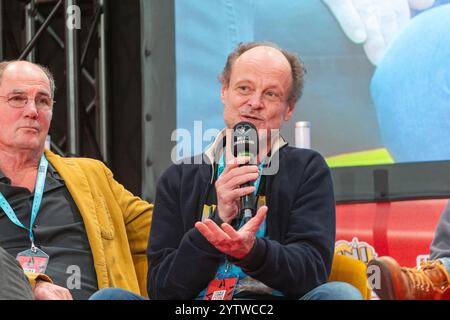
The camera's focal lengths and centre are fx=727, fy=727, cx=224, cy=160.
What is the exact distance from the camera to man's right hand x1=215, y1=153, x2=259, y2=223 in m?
1.63

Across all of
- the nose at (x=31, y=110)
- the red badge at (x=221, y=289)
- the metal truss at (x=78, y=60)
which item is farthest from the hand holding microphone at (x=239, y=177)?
the metal truss at (x=78, y=60)

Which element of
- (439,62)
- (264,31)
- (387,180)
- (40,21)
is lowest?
(387,180)

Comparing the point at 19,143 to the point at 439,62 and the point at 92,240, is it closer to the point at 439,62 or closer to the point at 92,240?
the point at 92,240

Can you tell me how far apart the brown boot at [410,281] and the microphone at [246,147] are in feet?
1.13

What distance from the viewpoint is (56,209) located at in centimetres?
237

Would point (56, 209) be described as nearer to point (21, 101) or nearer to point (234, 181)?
point (21, 101)

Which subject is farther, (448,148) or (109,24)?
(109,24)

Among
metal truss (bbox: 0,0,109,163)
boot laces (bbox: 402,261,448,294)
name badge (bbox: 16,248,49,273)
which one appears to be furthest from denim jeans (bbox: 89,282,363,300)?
metal truss (bbox: 0,0,109,163)

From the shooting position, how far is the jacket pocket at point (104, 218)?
7.65 ft

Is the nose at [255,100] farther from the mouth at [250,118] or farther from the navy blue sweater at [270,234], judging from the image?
the navy blue sweater at [270,234]

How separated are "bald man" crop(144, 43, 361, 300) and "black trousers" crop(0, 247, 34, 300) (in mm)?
392
